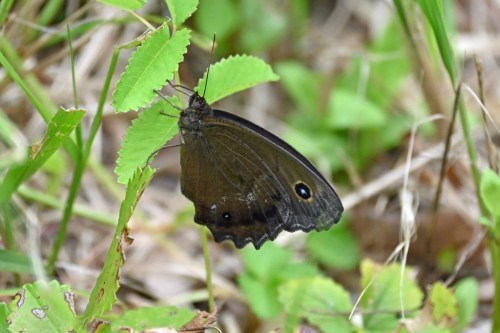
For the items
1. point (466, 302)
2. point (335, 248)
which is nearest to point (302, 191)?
point (466, 302)

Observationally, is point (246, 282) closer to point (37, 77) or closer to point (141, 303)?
point (141, 303)

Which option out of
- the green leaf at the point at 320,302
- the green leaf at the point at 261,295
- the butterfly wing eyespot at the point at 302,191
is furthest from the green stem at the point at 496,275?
the green leaf at the point at 261,295

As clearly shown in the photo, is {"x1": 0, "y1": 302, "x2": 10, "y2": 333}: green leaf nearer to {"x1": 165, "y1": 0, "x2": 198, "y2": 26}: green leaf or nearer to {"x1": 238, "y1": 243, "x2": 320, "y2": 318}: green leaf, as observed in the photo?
{"x1": 165, "y1": 0, "x2": 198, "y2": 26}: green leaf

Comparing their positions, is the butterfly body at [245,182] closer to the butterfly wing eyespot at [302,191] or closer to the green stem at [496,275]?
the butterfly wing eyespot at [302,191]

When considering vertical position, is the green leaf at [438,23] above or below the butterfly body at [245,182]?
above

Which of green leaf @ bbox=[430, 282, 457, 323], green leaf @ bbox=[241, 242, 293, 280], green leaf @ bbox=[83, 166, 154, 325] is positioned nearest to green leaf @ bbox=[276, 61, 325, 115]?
green leaf @ bbox=[241, 242, 293, 280]

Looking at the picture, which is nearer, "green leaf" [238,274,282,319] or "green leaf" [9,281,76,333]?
"green leaf" [9,281,76,333]
